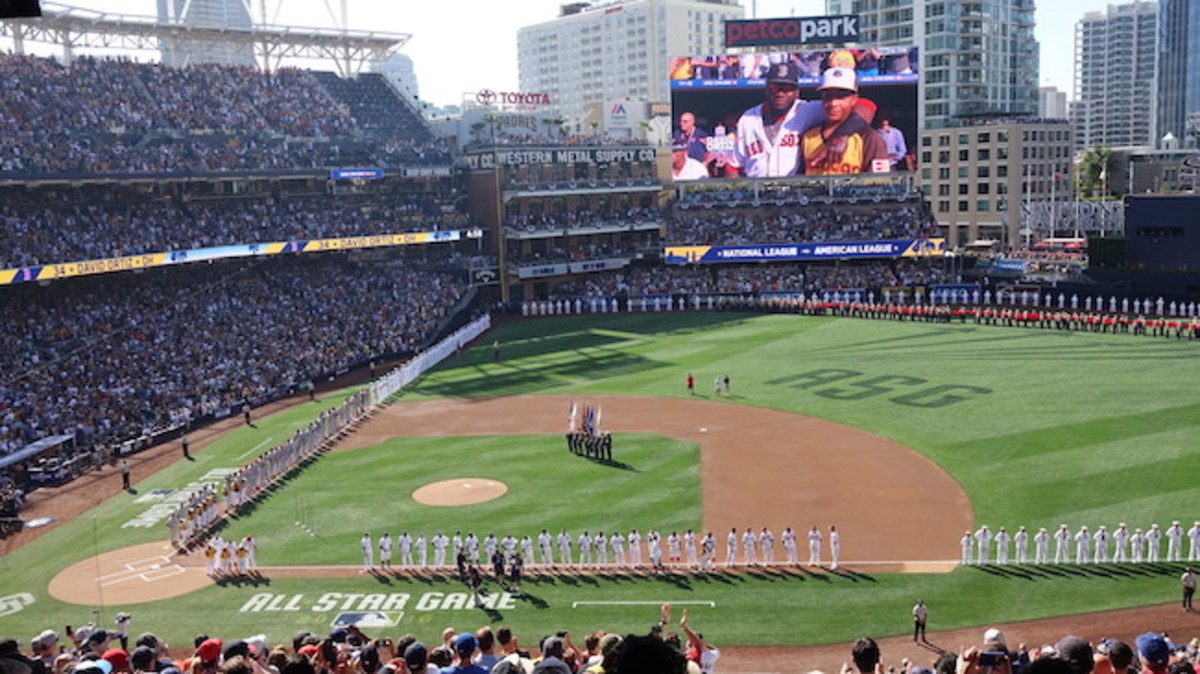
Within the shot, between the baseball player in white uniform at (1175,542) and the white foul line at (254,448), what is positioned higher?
the baseball player in white uniform at (1175,542)

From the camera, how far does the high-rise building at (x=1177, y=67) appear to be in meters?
152

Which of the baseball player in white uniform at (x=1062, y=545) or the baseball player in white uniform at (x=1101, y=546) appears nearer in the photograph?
the baseball player in white uniform at (x=1101, y=546)

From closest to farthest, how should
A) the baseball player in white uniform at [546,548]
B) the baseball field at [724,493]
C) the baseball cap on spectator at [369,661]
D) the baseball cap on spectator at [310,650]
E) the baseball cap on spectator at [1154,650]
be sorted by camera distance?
the baseball cap on spectator at [1154,650] → the baseball cap on spectator at [369,661] → the baseball cap on spectator at [310,650] → the baseball field at [724,493] → the baseball player in white uniform at [546,548]

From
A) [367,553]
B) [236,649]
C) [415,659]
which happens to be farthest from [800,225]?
[415,659]

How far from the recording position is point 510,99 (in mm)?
88000

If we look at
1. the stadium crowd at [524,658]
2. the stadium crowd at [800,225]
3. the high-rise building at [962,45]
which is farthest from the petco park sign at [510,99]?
the stadium crowd at [524,658]

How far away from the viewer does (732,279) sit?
72.5 metres

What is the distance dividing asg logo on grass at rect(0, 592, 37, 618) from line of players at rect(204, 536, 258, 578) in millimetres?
4338

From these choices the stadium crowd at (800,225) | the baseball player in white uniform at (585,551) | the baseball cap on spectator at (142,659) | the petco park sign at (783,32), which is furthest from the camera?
the petco park sign at (783,32)

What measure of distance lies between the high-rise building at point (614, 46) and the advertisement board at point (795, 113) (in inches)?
2774

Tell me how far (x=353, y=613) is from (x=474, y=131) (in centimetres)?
6489

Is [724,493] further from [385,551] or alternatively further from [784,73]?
[784,73]

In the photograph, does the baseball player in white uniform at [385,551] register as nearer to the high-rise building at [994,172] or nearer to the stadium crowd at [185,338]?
the stadium crowd at [185,338]

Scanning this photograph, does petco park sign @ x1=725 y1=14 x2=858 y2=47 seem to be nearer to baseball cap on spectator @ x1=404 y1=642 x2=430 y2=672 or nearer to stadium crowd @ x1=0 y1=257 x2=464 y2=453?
stadium crowd @ x1=0 y1=257 x2=464 y2=453
